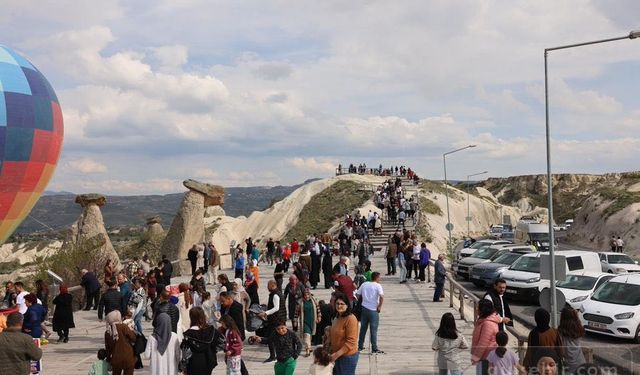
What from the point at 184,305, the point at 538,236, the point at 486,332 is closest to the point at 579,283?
the point at 486,332

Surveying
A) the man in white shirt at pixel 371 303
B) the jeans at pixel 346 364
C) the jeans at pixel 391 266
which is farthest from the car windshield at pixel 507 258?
the jeans at pixel 346 364

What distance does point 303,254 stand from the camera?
75.8 feet

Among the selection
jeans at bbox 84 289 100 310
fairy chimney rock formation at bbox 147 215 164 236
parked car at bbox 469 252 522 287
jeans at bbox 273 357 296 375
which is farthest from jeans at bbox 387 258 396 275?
fairy chimney rock formation at bbox 147 215 164 236

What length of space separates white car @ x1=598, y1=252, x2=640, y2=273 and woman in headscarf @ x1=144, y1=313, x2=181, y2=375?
2293cm

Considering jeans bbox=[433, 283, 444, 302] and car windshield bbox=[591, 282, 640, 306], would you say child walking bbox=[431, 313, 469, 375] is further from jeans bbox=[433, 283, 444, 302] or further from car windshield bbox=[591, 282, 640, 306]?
jeans bbox=[433, 283, 444, 302]

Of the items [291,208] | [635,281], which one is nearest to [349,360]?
[635,281]

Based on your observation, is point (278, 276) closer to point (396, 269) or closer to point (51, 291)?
point (51, 291)

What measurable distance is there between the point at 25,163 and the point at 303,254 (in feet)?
32.4

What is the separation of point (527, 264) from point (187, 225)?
21103 millimetres

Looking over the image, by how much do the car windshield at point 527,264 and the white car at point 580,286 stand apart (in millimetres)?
2533

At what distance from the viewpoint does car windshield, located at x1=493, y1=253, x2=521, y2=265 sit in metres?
25.6

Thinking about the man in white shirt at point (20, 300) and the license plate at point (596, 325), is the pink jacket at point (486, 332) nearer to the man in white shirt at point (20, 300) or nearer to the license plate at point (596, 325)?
the license plate at point (596, 325)

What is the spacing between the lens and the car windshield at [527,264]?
2255 centimetres

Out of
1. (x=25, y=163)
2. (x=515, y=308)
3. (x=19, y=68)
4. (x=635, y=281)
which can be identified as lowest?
(x=515, y=308)
